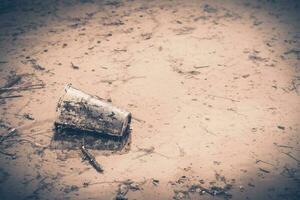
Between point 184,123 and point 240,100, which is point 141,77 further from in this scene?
point 240,100

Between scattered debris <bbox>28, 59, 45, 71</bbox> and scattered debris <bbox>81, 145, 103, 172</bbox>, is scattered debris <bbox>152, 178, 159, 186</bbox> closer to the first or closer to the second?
scattered debris <bbox>81, 145, 103, 172</bbox>

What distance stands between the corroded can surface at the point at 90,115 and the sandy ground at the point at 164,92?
30 cm

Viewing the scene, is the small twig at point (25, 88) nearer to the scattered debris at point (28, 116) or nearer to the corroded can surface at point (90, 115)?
the scattered debris at point (28, 116)

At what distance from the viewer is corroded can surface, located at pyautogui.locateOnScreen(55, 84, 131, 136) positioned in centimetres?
378

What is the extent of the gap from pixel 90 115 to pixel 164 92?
134cm

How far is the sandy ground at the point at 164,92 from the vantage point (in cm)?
348

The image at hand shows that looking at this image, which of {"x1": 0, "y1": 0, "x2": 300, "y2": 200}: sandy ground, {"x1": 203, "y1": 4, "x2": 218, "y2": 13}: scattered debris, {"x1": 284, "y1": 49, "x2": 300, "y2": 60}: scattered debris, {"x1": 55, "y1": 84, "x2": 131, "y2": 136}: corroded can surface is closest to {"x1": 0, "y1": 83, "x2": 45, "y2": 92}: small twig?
{"x1": 0, "y1": 0, "x2": 300, "y2": 200}: sandy ground

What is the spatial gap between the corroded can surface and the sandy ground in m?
0.30

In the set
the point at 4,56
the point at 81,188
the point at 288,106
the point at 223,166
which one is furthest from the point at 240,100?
the point at 4,56

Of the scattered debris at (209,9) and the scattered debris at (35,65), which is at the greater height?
the scattered debris at (209,9)

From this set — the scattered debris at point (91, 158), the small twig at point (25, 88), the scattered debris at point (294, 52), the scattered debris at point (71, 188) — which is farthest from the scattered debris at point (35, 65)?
the scattered debris at point (294, 52)

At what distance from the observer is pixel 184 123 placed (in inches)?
165

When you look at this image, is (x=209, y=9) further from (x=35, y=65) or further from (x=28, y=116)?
Answer: (x=28, y=116)

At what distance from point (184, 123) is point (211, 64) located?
1539 mm
